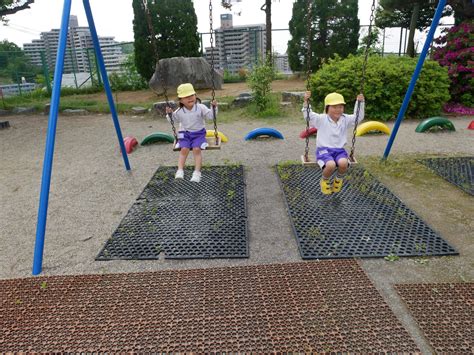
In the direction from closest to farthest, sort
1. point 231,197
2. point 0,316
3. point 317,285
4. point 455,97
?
point 0,316 → point 317,285 → point 231,197 → point 455,97

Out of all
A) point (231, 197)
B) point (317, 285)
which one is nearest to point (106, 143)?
point (231, 197)

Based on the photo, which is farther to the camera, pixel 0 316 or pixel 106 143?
A: pixel 106 143

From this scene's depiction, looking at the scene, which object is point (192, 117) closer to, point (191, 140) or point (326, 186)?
point (191, 140)

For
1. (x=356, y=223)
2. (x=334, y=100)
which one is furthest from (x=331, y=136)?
(x=356, y=223)

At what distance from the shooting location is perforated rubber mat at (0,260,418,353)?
6.34ft

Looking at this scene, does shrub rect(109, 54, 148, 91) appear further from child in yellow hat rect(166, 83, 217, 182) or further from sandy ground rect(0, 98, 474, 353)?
child in yellow hat rect(166, 83, 217, 182)

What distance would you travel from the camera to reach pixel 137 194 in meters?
4.04

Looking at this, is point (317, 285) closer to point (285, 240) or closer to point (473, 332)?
point (285, 240)

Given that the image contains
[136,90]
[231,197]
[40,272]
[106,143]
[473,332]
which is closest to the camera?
[473,332]

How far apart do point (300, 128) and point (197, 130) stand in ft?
10.8

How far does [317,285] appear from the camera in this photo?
2.39 metres

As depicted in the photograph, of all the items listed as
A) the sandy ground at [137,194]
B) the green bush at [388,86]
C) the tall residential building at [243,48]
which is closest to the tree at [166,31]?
the tall residential building at [243,48]

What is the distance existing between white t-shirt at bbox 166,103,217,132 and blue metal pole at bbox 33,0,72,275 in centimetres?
126

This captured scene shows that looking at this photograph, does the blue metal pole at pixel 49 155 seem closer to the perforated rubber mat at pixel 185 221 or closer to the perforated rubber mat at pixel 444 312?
the perforated rubber mat at pixel 185 221
